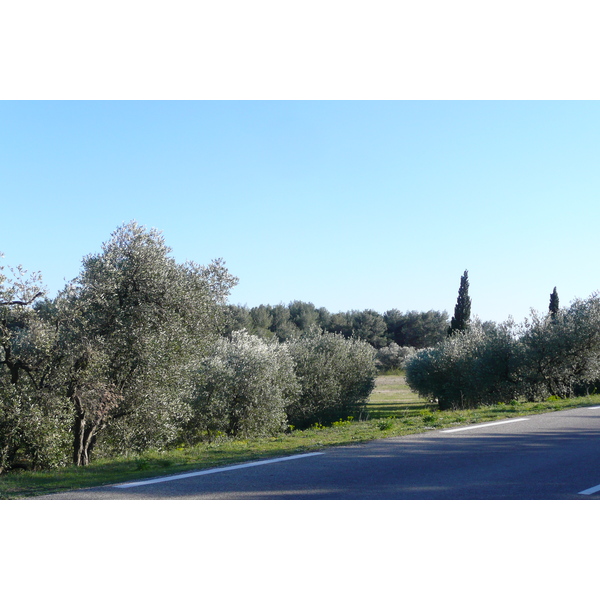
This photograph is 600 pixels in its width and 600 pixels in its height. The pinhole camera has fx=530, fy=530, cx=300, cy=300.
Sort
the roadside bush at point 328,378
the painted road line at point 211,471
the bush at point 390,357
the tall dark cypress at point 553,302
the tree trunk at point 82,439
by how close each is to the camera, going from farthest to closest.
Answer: the bush at point 390,357 → the tall dark cypress at point 553,302 → the roadside bush at point 328,378 → the tree trunk at point 82,439 → the painted road line at point 211,471

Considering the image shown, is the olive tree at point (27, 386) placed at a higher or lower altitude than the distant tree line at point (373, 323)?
lower

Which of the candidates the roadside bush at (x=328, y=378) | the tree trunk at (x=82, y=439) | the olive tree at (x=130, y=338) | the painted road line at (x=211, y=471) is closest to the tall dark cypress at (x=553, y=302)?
the roadside bush at (x=328, y=378)

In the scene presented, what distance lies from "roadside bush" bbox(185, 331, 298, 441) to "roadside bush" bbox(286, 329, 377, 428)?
5.12 m

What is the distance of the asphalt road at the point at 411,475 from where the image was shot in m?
6.35

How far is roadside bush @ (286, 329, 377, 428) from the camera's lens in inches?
1357

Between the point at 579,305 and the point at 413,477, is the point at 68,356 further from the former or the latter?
the point at 579,305

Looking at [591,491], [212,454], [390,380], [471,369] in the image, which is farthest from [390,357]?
[591,491]

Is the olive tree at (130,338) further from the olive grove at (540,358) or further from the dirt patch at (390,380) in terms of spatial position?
the dirt patch at (390,380)

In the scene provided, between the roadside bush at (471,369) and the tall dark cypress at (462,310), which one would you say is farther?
the tall dark cypress at (462,310)

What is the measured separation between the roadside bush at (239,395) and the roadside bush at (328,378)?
5.12m

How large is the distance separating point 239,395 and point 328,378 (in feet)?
35.0

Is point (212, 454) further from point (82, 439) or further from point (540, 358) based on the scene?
point (540, 358)

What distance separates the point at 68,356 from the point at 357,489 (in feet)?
31.2

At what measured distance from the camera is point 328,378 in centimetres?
3562
